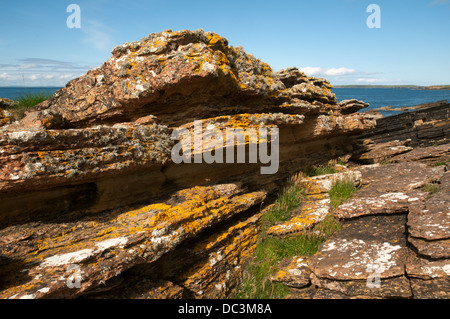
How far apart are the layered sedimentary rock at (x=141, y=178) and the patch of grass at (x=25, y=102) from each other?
0.43m

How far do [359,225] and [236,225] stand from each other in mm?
3221

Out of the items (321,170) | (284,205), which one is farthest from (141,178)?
(321,170)

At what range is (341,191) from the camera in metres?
9.34

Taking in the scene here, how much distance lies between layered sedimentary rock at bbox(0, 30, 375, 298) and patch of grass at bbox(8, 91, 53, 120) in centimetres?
43

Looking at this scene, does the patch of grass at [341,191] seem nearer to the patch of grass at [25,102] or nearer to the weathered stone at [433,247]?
the weathered stone at [433,247]

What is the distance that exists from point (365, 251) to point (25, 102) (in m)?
8.80

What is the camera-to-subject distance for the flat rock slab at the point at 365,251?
5.75 meters

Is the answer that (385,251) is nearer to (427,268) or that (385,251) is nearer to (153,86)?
(427,268)

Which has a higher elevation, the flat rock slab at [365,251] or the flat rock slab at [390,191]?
the flat rock slab at [390,191]

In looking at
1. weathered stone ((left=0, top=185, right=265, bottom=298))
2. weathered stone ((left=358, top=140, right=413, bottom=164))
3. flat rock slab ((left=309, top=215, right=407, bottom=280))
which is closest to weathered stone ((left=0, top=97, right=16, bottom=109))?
weathered stone ((left=0, top=185, right=265, bottom=298))

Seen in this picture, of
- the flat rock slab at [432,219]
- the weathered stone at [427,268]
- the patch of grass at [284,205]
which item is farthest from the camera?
the patch of grass at [284,205]

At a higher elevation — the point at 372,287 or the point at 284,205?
the point at 284,205

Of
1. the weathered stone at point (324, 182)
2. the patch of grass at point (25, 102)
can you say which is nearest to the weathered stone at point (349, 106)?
the weathered stone at point (324, 182)

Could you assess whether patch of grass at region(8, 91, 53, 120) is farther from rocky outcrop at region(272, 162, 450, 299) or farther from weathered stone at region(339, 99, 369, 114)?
weathered stone at region(339, 99, 369, 114)
